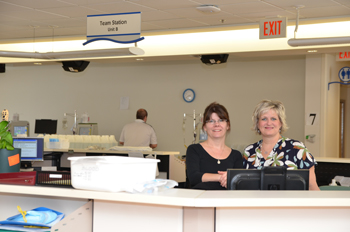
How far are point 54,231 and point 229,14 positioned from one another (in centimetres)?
498

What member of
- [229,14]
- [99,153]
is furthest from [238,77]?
[99,153]

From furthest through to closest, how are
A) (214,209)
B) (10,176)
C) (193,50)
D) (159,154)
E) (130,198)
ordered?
(193,50) → (159,154) → (10,176) → (214,209) → (130,198)

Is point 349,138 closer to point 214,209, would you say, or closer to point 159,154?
point 159,154

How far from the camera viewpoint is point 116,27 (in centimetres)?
495

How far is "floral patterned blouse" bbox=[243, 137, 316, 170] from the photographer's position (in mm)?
2736

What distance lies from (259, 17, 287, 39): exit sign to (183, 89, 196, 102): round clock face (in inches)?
143

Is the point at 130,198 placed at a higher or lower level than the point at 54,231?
higher

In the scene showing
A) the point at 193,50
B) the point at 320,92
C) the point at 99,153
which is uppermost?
the point at 193,50

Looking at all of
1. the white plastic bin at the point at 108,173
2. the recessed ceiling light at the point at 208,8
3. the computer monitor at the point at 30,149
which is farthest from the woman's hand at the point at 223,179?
the recessed ceiling light at the point at 208,8

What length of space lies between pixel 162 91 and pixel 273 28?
435 centimetres

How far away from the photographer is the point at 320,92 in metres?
7.94

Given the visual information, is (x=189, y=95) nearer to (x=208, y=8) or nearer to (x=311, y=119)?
(x=311, y=119)

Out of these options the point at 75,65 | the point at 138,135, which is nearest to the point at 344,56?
the point at 138,135

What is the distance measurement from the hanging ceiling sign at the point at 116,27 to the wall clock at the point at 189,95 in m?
4.63
